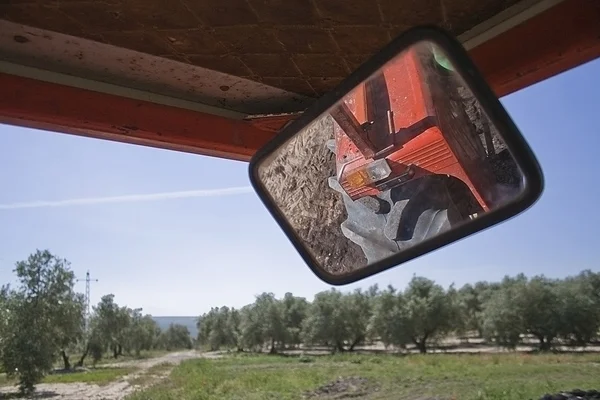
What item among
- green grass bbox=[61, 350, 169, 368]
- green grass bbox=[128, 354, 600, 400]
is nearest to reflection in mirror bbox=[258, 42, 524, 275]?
green grass bbox=[128, 354, 600, 400]

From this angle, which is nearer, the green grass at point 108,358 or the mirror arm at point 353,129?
the mirror arm at point 353,129

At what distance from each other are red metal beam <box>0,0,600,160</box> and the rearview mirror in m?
0.19

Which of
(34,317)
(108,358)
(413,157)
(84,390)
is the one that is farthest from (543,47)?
(108,358)

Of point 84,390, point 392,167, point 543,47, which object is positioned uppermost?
point 543,47

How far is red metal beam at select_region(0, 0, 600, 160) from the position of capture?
0.67 metres

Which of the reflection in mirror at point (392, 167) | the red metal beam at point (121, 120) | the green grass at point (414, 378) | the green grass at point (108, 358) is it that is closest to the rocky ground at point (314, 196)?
the reflection in mirror at point (392, 167)

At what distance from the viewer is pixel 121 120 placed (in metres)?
0.90

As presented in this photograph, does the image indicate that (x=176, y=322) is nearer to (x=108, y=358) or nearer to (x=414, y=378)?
(x=108, y=358)

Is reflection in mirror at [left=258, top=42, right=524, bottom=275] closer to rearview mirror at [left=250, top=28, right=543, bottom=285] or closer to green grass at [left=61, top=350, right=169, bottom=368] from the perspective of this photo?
rearview mirror at [left=250, top=28, right=543, bottom=285]

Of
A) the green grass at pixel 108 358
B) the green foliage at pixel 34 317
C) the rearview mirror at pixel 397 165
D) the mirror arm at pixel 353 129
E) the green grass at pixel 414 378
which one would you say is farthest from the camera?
the green grass at pixel 108 358

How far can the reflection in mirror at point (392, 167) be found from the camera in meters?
0.61

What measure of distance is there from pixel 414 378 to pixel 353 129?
16.4 metres

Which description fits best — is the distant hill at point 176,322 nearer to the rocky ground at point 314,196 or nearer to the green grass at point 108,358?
the green grass at point 108,358

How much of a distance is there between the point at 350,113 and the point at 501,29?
0.88ft
